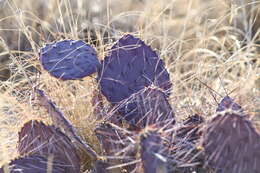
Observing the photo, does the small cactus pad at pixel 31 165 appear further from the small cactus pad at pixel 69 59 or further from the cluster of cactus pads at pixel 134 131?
the small cactus pad at pixel 69 59

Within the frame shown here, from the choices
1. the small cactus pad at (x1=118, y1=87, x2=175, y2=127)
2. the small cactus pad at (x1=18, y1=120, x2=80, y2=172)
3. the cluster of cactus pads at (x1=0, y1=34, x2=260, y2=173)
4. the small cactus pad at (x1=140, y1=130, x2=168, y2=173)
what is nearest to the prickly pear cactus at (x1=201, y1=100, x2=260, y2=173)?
the cluster of cactus pads at (x1=0, y1=34, x2=260, y2=173)

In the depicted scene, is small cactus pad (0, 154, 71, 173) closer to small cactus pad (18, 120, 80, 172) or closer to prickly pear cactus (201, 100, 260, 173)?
small cactus pad (18, 120, 80, 172)

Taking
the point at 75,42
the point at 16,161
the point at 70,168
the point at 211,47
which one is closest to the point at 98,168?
the point at 70,168

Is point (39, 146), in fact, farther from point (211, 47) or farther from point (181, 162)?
point (211, 47)

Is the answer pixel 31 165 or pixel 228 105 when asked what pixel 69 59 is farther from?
pixel 228 105

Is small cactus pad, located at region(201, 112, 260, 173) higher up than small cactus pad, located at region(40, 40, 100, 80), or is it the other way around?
small cactus pad, located at region(40, 40, 100, 80)

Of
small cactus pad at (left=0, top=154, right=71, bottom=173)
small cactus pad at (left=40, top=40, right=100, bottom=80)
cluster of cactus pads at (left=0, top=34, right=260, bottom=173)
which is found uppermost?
small cactus pad at (left=40, top=40, right=100, bottom=80)

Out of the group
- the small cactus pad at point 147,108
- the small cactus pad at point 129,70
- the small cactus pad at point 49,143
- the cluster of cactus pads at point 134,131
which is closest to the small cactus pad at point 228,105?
the cluster of cactus pads at point 134,131
